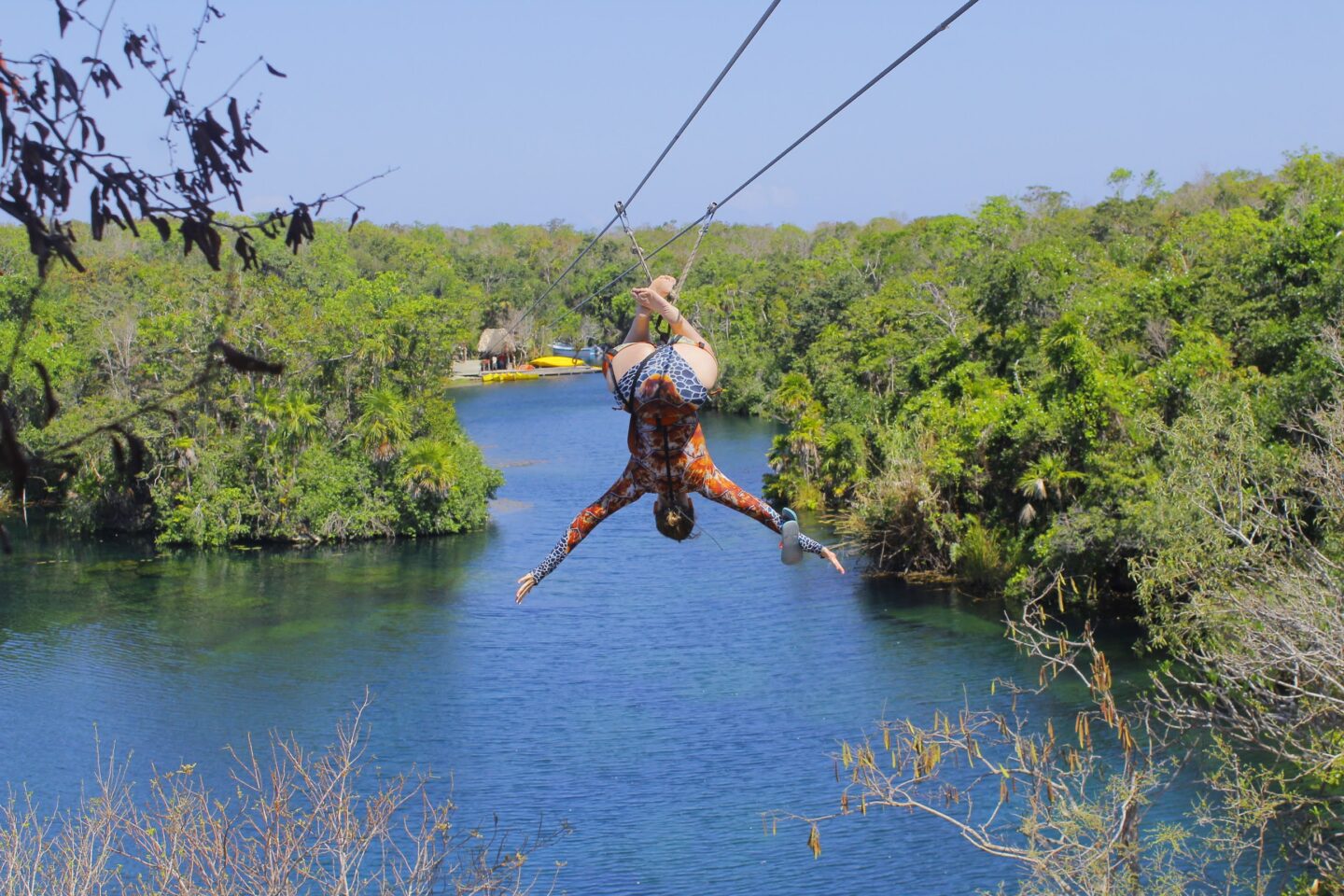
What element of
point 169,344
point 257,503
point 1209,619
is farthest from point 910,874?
point 169,344

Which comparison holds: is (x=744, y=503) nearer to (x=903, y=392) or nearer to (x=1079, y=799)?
(x=1079, y=799)

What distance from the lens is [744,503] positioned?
7918mm

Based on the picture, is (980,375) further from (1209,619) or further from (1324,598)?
(1324,598)

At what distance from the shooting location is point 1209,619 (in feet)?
57.3

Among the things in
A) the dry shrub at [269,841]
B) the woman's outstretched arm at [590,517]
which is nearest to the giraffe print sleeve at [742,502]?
the woman's outstretched arm at [590,517]

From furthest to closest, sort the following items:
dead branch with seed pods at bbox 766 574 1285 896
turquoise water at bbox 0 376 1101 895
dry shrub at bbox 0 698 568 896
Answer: turquoise water at bbox 0 376 1101 895 → dry shrub at bbox 0 698 568 896 → dead branch with seed pods at bbox 766 574 1285 896

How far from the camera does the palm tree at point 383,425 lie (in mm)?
39500

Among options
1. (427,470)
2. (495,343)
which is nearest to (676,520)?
(427,470)

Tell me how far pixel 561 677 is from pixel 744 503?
64.4 feet

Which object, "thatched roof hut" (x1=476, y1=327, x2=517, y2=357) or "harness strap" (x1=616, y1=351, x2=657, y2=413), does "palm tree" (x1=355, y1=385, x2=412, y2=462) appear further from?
"thatched roof hut" (x1=476, y1=327, x2=517, y2=357)

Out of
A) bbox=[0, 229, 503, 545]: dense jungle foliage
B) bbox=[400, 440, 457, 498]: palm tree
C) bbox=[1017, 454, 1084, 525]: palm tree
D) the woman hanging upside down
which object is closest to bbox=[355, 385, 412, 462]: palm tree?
bbox=[0, 229, 503, 545]: dense jungle foliage

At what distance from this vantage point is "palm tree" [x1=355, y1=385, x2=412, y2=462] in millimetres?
39500

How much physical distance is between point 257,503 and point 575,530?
1307 inches

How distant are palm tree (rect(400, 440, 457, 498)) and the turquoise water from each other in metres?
1.57
